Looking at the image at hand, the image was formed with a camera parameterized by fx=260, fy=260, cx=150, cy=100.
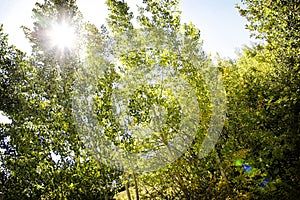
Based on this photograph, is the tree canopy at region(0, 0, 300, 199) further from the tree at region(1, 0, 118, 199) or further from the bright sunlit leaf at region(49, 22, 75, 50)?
the bright sunlit leaf at region(49, 22, 75, 50)

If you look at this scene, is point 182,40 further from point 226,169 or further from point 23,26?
point 23,26

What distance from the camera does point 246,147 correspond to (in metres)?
5.41

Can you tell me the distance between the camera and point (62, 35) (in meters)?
12.8

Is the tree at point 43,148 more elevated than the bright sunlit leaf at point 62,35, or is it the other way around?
the bright sunlit leaf at point 62,35

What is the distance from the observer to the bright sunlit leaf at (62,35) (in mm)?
12227

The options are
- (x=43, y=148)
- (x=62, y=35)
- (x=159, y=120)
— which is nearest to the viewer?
(x=43, y=148)

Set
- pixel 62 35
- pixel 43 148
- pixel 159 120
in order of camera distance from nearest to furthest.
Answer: pixel 43 148 < pixel 159 120 < pixel 62 35

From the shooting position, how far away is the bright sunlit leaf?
1223cm

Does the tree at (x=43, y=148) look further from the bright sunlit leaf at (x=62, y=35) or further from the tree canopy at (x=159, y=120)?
the bright sunlit leaf at (x=62, y=35)

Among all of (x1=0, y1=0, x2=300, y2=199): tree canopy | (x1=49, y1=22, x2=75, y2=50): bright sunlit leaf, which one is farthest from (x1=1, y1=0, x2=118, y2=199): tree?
(x1=49, y1=22, x2=75, y2=50): bright sunlit leaf

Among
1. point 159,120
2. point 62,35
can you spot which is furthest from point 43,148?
point 62,35

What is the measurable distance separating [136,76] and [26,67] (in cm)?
427

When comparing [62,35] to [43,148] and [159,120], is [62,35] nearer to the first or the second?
[43,148]

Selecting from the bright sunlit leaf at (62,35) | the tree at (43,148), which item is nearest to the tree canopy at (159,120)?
the tree at (43,148)
